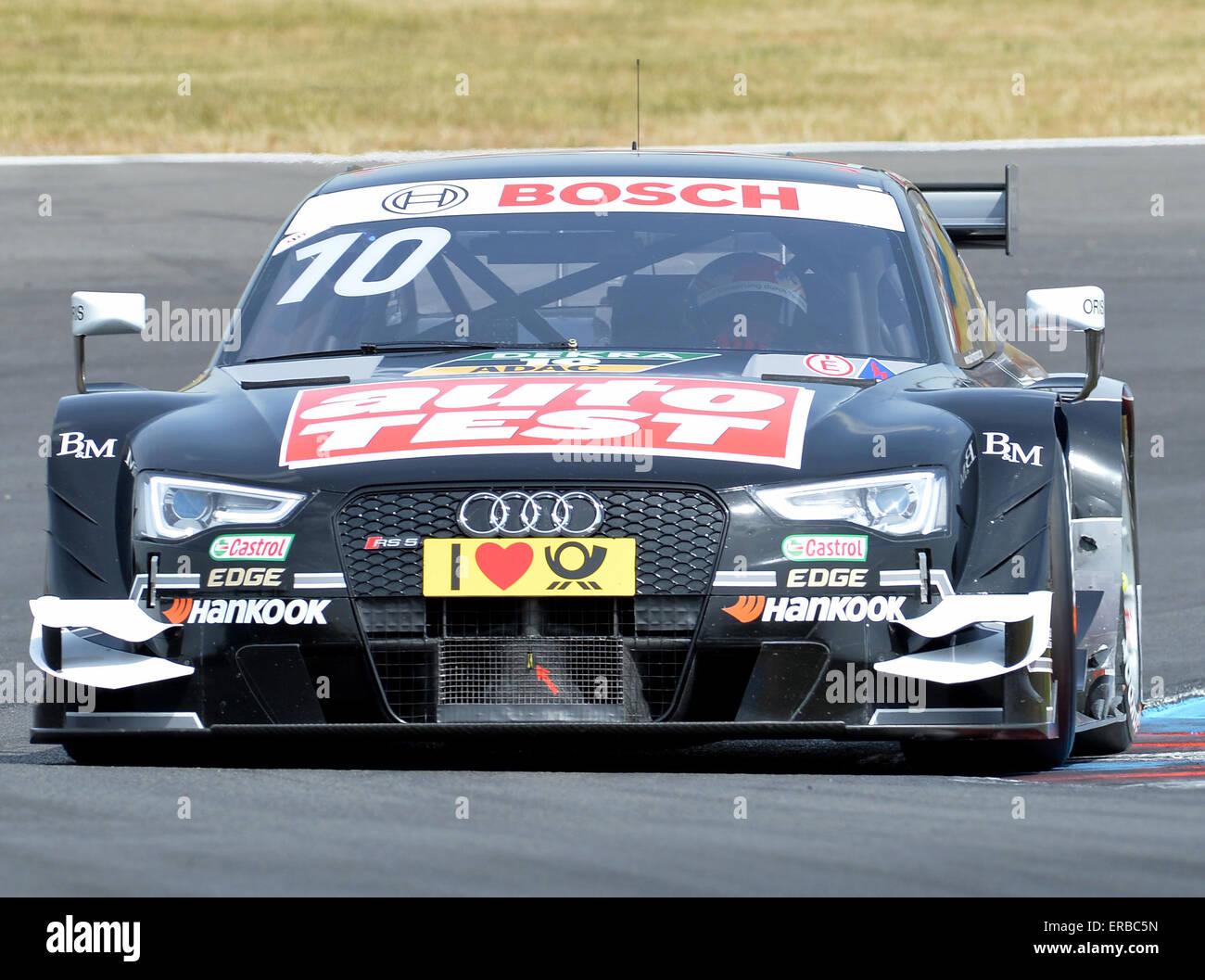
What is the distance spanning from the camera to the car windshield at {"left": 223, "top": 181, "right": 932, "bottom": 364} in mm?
6074

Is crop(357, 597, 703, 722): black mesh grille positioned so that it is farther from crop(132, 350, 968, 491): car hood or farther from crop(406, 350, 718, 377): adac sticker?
crop(406, 350, 718, 377): adac sticker

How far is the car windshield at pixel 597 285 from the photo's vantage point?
6.07 metres

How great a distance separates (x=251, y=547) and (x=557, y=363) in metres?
1.00

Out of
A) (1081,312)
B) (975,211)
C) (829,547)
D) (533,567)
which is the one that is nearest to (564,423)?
(533,567)

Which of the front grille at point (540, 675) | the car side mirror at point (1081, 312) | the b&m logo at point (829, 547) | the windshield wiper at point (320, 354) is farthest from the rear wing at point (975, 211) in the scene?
the front grille at point (540, 675)

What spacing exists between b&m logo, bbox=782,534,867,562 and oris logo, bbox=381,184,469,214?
1961 mm

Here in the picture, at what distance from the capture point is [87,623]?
5.18 metres

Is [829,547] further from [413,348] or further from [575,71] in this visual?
[575,71]

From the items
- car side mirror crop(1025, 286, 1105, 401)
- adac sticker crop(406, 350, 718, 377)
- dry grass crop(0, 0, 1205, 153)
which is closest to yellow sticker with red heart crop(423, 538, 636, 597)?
adac sticker crop(406, 350, 718, 377)

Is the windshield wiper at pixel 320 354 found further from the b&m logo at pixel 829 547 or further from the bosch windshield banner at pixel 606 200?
the b&m logo at pixel 829 547

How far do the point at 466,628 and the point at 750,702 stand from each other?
23.8 inches

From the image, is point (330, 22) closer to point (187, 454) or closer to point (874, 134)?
point (874, 134)

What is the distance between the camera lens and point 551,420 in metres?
5.12
